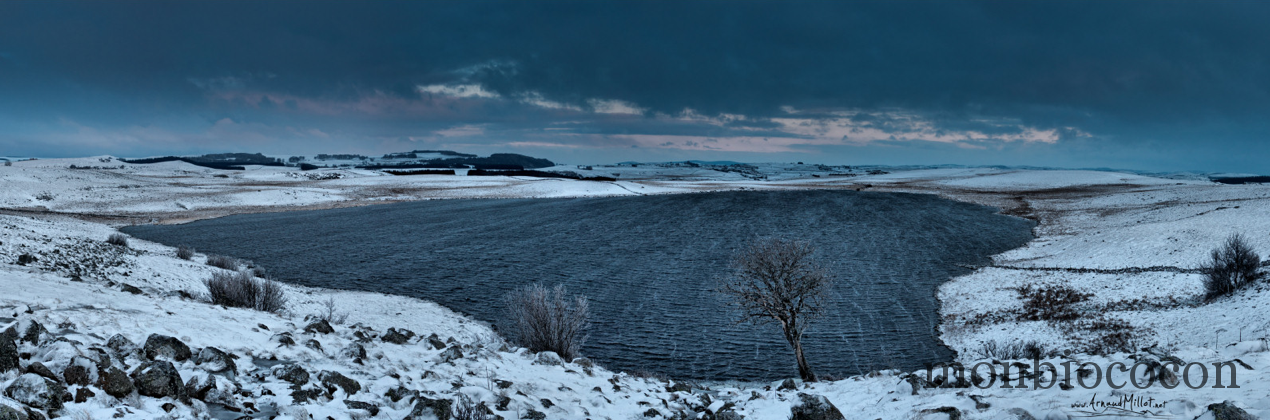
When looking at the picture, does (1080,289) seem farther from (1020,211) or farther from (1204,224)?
(1020,211)

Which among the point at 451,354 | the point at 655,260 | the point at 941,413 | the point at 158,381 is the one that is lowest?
the point at 655,260

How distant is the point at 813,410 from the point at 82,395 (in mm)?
10388

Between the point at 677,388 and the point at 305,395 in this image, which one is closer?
the point at 305,395

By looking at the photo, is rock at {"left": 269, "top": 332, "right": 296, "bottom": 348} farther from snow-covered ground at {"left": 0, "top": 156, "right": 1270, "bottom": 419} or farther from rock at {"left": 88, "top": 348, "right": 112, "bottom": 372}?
rock at {"left": 88, "top": 348, "right": 112, "bottom": 372}

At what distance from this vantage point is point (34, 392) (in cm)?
616

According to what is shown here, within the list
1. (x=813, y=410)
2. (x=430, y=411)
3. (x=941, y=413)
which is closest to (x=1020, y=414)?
(x=941, y=413)

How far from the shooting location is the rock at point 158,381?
729 centimetres

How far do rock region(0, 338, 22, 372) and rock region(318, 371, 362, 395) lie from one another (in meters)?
3.53

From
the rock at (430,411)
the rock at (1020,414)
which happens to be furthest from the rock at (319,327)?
the rock at (1020,414)

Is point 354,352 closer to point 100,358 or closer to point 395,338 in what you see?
point 395,338

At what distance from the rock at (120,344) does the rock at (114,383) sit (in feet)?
5.31

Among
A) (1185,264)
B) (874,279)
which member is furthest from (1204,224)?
(874,279)

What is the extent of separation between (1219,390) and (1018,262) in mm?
30618

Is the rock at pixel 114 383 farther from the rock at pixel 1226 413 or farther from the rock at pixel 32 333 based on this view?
the rock at pixel 1226 413
